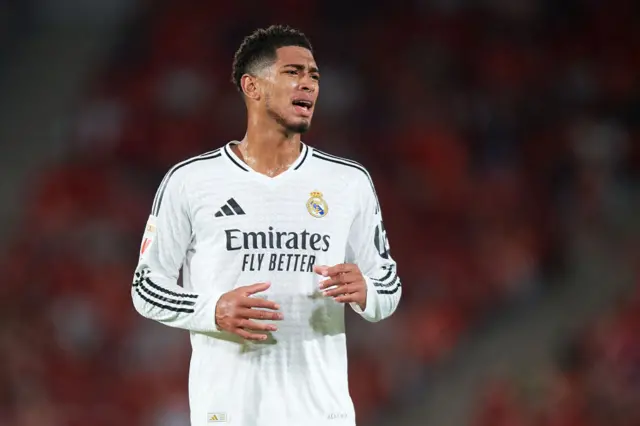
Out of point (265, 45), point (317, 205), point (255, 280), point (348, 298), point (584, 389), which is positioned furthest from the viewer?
point (584, 389)

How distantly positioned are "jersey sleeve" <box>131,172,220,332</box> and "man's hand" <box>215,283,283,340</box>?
0.20m

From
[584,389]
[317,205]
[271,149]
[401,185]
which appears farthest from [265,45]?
[401,185]

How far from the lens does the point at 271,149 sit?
3230mm

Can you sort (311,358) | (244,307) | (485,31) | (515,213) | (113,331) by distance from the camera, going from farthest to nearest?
1. (485,31)
2. (515,213)
3. (113,331)
4. (311,358)
5. (244,307)

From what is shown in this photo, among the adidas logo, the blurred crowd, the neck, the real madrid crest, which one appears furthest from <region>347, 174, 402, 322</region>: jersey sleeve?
the blurred crowd

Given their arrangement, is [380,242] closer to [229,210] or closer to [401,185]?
[229,210]

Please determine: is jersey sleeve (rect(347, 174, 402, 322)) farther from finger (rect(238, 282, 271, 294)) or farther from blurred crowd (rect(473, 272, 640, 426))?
blurred crowd (rect(473, 272, 640, 426))

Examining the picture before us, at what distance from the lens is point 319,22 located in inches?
323

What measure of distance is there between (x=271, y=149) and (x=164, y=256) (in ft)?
1.69

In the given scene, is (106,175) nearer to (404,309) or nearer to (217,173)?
(404,309)

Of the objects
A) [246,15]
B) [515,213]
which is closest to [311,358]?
[515,213]

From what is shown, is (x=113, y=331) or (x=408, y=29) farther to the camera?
(x=408, y=29)

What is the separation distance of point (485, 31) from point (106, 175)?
348cm

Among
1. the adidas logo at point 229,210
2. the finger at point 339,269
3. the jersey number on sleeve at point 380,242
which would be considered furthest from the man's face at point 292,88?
the finger at point 339,269
